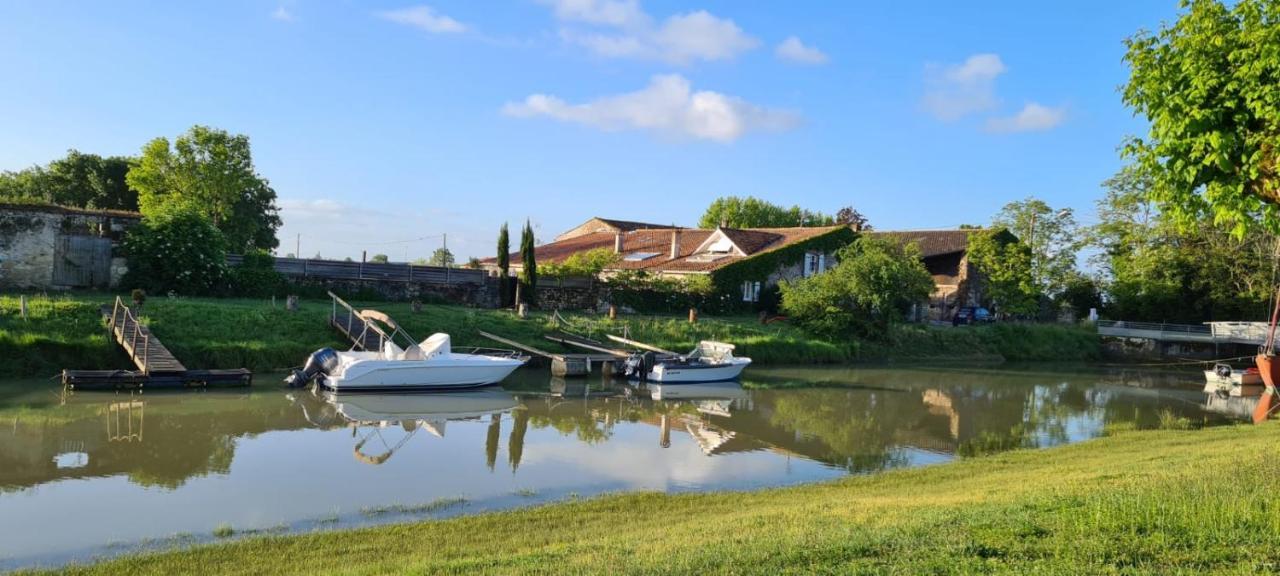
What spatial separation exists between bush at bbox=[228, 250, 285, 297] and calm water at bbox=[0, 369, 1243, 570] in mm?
8989

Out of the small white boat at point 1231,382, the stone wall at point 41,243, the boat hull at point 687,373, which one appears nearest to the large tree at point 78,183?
the stone wall at point 41,243

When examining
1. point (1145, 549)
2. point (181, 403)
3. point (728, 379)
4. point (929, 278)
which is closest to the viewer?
point (1145, 549)

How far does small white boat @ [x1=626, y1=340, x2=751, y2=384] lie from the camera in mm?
25781

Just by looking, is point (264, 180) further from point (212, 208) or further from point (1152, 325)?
point (1152, 325)

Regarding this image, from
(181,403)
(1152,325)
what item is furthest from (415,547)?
(1152,325)

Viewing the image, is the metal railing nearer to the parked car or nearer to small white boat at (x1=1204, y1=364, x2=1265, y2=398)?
small white boat at (x1=1204, y1=364, x2=1265, y2=398)

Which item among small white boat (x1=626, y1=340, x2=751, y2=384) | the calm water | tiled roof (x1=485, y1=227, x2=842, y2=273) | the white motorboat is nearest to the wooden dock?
the calm water

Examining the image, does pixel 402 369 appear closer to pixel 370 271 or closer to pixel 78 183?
pixel 370 271

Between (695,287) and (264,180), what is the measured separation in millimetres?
28279

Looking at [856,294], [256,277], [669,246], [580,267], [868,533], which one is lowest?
[868,533]


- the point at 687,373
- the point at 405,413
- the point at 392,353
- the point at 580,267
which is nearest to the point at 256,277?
the point at 392,353

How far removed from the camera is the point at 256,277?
30188 mm

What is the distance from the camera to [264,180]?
4875 cm

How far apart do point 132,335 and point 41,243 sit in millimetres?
8719
